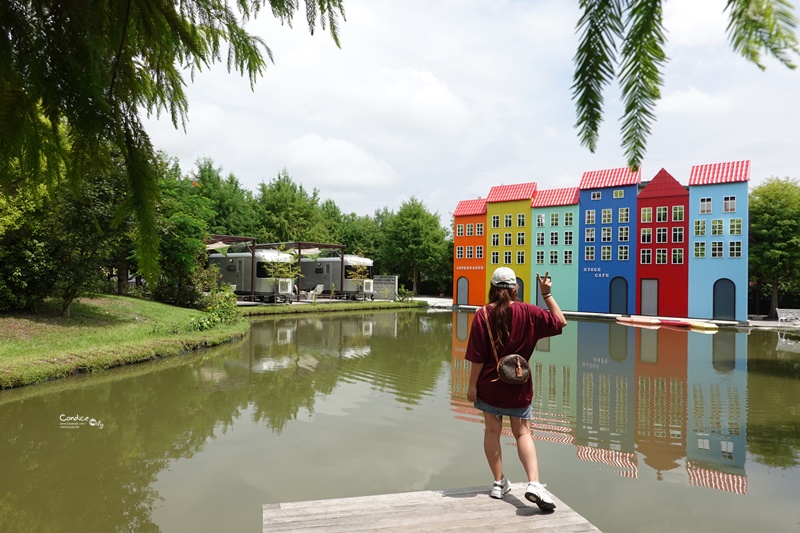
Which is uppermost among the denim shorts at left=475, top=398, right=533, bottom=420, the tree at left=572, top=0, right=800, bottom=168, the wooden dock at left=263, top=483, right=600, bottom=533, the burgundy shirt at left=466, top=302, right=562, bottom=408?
the tree at left=572, top=0, right=800, bottom=168

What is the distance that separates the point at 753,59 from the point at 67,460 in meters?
6.30

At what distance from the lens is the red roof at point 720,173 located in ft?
77.7

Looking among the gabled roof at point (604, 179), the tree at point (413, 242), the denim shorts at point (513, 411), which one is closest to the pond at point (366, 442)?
the denim shorts at point (513, 411)

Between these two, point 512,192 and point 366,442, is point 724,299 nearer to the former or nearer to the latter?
point 512,192

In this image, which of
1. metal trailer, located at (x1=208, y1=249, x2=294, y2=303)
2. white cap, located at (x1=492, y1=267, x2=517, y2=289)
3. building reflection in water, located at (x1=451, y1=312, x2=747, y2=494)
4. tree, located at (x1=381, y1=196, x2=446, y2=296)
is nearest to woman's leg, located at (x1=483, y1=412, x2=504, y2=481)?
white cap, located at (x1=492, y1=267, x2=517, y2=289)

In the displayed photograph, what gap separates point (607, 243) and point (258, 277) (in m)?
18.7

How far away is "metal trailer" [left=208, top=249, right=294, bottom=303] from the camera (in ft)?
84.0

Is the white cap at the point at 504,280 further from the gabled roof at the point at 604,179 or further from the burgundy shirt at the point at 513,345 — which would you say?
the gabled roof at the point at 604,179

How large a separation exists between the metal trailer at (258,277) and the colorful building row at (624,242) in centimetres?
1208

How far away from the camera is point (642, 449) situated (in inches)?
228

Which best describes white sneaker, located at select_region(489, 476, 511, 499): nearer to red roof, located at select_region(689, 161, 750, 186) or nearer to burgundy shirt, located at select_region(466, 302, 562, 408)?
burgundy shirt, located at select_region(466, 302, 562, 408)

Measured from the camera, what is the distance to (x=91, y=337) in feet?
37.1

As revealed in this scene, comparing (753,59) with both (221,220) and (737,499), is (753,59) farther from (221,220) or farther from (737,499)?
(221,220)

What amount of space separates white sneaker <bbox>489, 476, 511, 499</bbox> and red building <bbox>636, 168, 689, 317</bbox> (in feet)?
83.9
